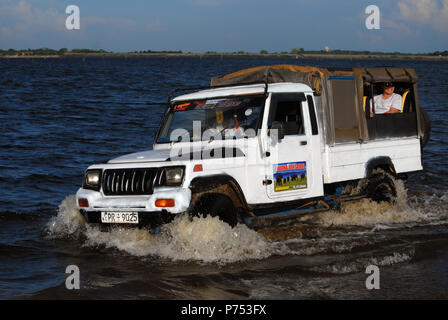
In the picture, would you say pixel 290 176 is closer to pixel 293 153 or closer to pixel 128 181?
pixel 293 153

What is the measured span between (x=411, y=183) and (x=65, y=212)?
9.32 metres

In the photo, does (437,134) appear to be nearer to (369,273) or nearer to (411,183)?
(411,183)

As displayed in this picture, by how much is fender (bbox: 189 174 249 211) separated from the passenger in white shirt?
4.08 m

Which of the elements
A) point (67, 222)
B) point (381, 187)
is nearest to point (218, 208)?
point (67, 222)

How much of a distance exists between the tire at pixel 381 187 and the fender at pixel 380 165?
0.11 m

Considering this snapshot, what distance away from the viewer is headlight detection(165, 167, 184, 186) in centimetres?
723

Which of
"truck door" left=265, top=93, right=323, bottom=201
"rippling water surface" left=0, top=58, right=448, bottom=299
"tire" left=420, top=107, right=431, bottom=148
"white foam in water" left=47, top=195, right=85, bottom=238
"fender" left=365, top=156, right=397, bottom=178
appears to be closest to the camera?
"rippling water surface" left=0, top=58, right=448, bottom=299

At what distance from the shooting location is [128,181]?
24.8ft

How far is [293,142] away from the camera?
851 centimetres

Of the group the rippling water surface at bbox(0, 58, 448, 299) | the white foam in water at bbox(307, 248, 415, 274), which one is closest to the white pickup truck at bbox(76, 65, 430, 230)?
the rippling water surface at bbox(0, 58, 448, 299)

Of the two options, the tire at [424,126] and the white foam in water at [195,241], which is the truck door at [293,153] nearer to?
the white foam in water at [195,241]

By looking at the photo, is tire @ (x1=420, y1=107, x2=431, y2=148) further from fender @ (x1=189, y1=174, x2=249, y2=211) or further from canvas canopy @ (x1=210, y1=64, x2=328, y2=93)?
fender @ (x1=189, y1=174, x2=249, y2=211)

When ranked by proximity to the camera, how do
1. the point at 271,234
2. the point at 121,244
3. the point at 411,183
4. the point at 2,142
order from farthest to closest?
the point at 2,142 < the point at 411,183 < the point at 271,234 < the point at 121,244
